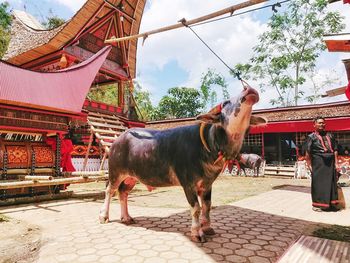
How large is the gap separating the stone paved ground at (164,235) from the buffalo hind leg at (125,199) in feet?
0.50

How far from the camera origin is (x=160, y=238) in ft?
13.4

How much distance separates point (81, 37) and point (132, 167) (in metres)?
11.1

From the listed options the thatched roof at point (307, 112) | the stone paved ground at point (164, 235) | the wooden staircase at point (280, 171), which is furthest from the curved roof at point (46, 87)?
the wooden staircase at point (280, 171)

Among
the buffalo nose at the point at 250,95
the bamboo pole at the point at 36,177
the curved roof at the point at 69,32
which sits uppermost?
the curved roof at the point at 69,32

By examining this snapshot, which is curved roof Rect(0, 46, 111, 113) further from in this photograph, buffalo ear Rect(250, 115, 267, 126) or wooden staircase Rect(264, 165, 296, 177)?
wooden staircase Rect(264, 165, 296, 177)

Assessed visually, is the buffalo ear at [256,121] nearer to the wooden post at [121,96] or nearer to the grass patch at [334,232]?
the grass patch at [334,232]

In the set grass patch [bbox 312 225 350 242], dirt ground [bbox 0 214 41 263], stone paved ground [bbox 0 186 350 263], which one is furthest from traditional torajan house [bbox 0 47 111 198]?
grass patch [bbox 312 225 350 242]

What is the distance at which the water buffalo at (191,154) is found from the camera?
347 cm

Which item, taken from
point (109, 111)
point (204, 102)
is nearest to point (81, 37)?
point (109, 111)

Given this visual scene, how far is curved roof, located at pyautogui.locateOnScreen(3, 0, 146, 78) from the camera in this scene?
12344mm

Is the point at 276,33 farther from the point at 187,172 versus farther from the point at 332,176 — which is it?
the point at 187,172

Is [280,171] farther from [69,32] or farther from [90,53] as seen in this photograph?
[69,32]

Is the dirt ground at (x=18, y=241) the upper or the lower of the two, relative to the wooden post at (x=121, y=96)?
lower

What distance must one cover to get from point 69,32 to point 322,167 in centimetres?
1187
